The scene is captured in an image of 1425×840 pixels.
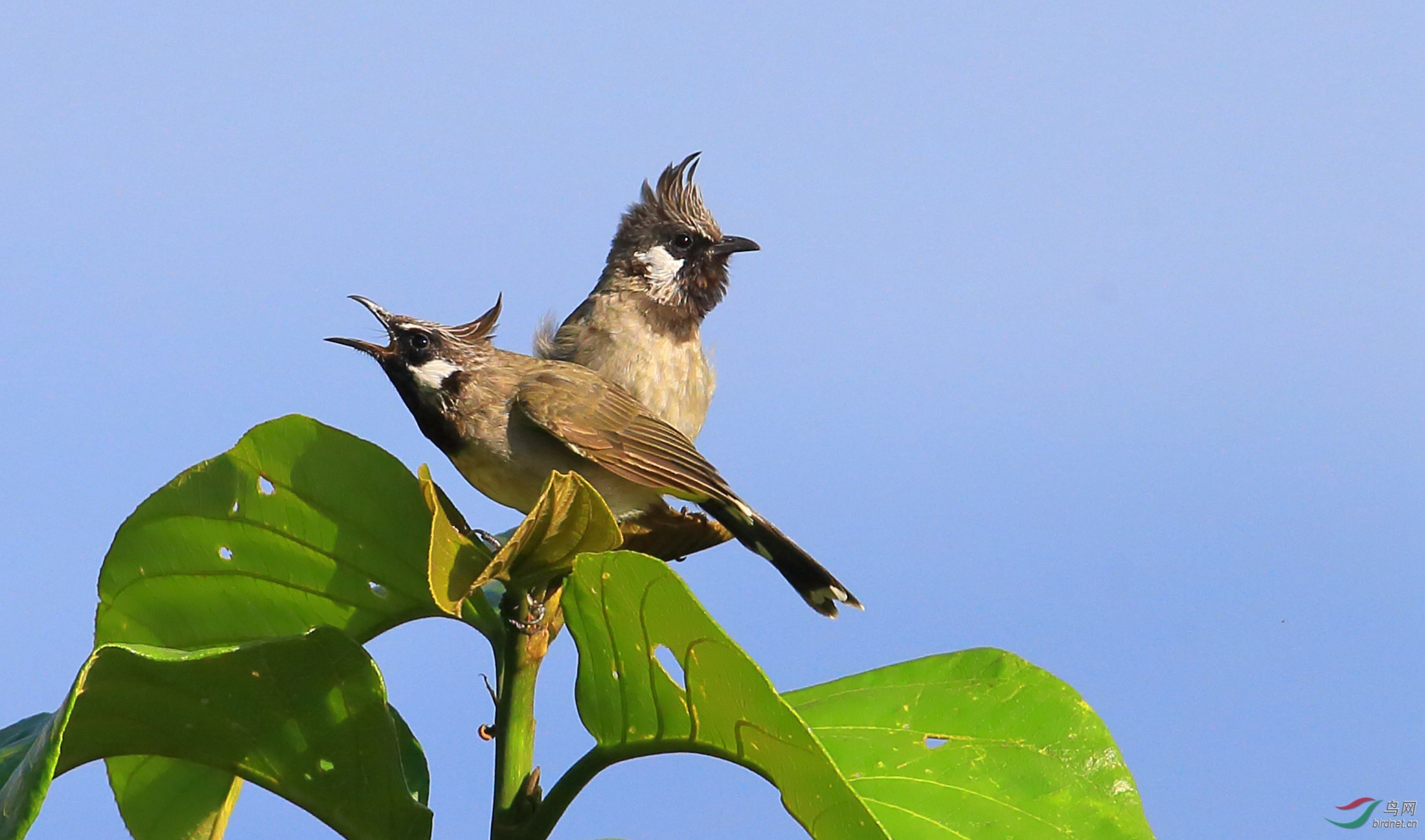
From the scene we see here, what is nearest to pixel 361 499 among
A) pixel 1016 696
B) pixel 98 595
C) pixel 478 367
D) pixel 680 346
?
pixel 98 595

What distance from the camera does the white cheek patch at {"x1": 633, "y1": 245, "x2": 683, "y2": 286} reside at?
532cm

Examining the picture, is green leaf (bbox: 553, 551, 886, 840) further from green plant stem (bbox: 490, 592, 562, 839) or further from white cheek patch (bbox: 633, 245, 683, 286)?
white cheek patch (bbox: 633, 245, 683, 286)

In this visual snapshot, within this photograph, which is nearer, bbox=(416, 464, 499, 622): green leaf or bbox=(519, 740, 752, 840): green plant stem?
bbox=(416, 464, 499, 622): green leaf

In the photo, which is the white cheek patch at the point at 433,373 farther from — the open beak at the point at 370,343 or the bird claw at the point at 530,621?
the bird claw at the point at 530,621

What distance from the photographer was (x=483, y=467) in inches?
153

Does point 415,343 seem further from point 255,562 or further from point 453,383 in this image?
point 255,562

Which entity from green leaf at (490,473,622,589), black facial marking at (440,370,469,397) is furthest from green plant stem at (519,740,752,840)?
black facial marking at (440,370,469,397)

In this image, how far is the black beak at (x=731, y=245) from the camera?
534 cm

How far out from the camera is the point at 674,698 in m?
2.25

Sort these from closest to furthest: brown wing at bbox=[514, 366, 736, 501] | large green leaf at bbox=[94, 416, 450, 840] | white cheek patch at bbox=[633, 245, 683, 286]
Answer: large green leaf at bbox=[94, 416, 450, 840] → brown wing at bbox=[514, 366, 736, 501] → white cheek patch at bbox=[633, 245, 683, 286]

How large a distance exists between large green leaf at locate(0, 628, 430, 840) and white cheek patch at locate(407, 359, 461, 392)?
64.2 inches

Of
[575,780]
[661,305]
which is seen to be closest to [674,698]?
[575,780]

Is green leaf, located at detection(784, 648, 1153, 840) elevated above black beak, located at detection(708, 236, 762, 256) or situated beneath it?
situated beneath

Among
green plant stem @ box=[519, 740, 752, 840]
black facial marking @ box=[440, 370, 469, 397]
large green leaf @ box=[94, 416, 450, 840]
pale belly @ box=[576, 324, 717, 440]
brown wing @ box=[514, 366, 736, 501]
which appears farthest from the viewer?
pale belly @ box=[576, 324, 717, 440]
